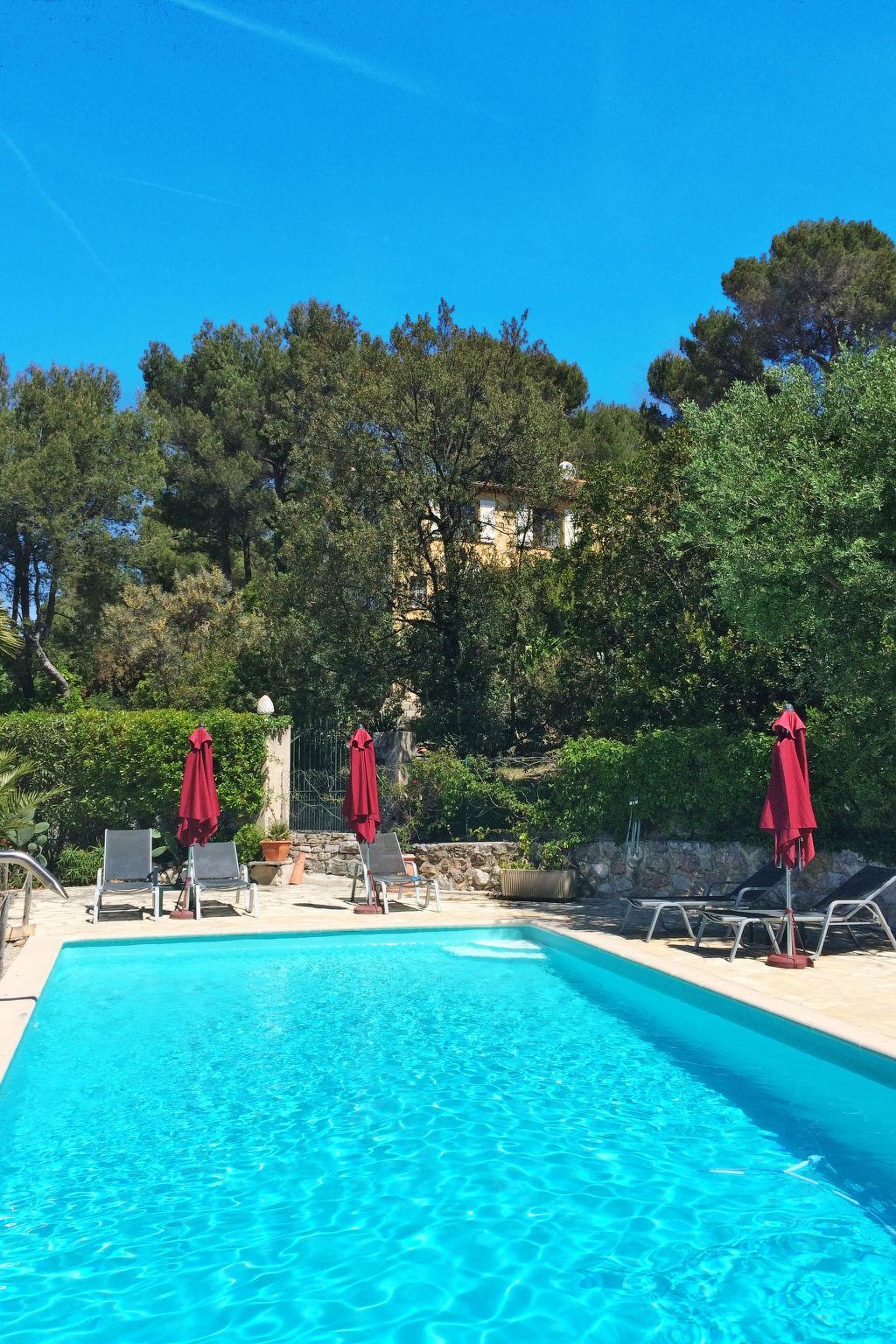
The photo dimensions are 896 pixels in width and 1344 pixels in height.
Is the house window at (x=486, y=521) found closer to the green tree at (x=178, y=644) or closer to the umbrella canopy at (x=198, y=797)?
the green tree at (x=178, y=644)

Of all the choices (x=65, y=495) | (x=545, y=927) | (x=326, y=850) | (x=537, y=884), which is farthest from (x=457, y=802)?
(x=65, y=495)

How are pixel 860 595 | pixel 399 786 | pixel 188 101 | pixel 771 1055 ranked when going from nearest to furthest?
pixel 771 1055
pixel 860 595
pixel 188 101
pixel 399 786

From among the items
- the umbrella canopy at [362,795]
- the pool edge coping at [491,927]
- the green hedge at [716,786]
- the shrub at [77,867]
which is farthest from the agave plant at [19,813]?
the green hedge at [716,786]

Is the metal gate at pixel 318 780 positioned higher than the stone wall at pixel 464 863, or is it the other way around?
the metal gate at pixel 318 780

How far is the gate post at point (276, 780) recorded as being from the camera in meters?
17.7

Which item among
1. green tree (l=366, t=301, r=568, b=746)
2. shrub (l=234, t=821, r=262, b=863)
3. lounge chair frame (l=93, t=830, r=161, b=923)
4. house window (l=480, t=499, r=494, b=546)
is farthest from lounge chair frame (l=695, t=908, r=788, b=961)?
house window (l=480, t=499, r=494, b=546)

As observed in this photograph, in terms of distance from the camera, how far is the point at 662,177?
18.4 metres

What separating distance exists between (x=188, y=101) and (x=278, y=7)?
2.87 m

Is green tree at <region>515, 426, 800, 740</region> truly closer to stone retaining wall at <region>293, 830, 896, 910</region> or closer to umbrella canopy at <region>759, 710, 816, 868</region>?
stone retaining wall at <region>293, 830, 896, 910</region>

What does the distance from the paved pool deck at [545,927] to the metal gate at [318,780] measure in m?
2.00

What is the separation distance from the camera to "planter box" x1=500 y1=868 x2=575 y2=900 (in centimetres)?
1437

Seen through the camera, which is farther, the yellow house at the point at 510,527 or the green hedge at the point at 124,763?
the yellow house at the point at 510,527

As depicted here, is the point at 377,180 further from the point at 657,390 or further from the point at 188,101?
the point at 657,390

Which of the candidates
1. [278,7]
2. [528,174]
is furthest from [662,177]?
[278,7]
